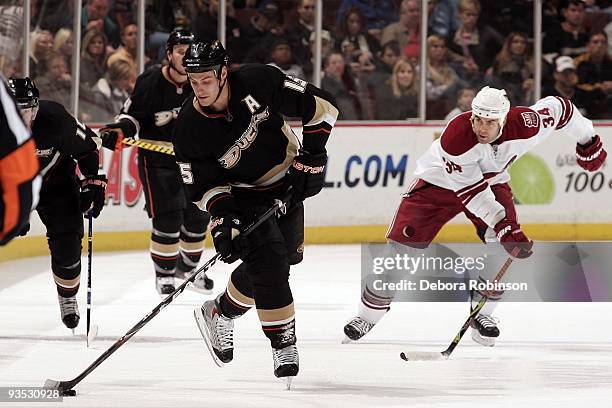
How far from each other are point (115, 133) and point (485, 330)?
1801mm

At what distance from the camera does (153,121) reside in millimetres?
6285

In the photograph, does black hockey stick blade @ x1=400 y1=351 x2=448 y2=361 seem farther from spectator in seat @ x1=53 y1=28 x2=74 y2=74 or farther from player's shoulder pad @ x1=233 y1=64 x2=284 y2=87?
spectator in seat @ x1=53 y1=28 x2=74 y2=74

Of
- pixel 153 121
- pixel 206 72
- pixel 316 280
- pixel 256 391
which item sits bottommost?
pixel 316 280

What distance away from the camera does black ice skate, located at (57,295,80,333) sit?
5328 mm

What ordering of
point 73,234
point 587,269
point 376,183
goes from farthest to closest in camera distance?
point 376,183, point 587,269, point 73,234

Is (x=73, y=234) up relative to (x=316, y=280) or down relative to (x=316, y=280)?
up

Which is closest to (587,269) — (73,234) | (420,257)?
(420,257)

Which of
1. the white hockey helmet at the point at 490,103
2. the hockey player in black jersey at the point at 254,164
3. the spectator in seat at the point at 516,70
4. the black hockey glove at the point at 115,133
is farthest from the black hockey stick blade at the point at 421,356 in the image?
the spectator in seat at the point at 516,70

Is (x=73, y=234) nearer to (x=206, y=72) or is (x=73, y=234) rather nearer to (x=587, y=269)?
(x=206, y=72)

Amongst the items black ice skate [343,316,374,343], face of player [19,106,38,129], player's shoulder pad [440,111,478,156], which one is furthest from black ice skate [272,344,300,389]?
face of player [19,106,38,129]

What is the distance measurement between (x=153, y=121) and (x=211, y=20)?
102 inches

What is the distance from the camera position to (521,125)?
500 centimetres

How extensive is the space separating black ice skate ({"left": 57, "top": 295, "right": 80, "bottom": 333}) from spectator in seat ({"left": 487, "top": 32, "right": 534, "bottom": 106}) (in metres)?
4.52

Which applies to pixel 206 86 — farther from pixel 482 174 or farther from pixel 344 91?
Result: pixel 344 91
